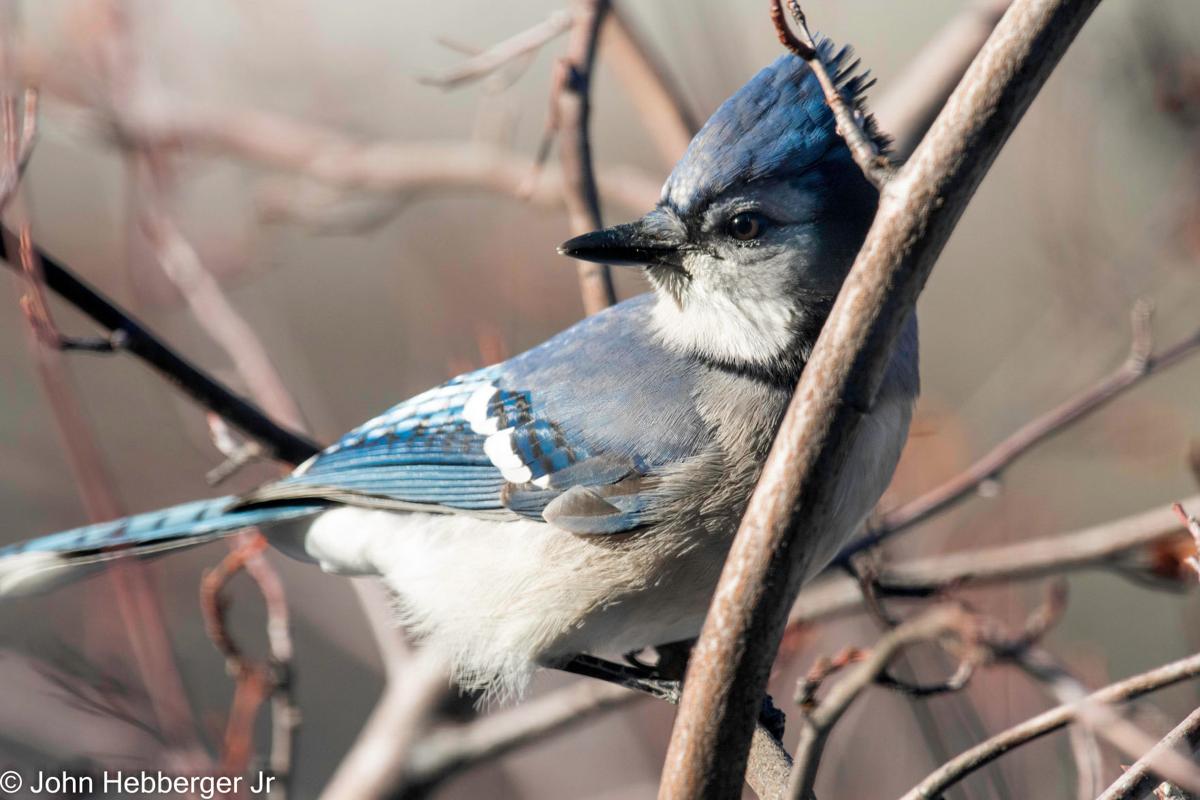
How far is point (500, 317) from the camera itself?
10.5 ft

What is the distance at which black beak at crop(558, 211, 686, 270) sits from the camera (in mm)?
1597

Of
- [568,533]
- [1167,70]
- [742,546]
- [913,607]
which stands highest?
[1167,70]

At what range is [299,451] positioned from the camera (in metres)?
2.01

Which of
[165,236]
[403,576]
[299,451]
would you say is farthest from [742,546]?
[165,236]

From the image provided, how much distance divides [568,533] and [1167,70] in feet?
5.40

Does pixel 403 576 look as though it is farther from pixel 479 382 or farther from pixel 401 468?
pixel 479 382

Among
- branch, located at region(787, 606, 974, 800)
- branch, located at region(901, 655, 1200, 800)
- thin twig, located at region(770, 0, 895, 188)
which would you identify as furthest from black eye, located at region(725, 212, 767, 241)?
branch, located at region(901, 655, 1200, 800)

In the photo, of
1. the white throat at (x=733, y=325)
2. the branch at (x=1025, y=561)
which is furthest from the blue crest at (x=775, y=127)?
the branch at (x=1025, y=561)

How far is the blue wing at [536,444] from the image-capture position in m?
1.68

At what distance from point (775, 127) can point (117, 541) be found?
1218mm

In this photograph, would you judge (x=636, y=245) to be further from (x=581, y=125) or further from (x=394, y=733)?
(x=394, y=733)

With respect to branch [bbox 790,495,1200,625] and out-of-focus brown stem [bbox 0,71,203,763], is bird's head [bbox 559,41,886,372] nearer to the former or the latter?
branch [bbox 790,495,1200,625]

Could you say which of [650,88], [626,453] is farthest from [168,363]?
[650,88]

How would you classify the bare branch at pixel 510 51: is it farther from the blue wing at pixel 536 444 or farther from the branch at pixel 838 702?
the branch at pixel 838 702
